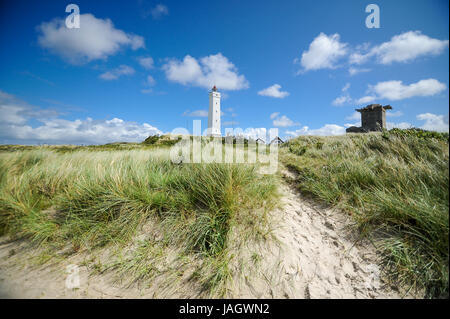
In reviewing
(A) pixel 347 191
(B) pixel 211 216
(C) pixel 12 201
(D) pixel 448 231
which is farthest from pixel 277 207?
(C) pixel 12 201

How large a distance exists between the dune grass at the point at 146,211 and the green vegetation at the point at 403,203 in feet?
4.27

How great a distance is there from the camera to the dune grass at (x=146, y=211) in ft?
7.67

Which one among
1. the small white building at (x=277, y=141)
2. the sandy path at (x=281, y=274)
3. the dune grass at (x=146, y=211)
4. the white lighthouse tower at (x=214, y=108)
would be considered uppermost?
the white lighthouse tower at (x=214, y=108)

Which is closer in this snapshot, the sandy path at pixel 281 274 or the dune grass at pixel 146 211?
the sandy path at pixel 281 274

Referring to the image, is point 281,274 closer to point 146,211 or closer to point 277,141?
point 146,211

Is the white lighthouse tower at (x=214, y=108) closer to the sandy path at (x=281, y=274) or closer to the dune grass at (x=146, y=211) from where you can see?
the dune grass at (x=146, y=211)

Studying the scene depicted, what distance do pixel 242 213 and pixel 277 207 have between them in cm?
73

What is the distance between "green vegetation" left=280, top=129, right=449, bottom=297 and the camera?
181 centimetres

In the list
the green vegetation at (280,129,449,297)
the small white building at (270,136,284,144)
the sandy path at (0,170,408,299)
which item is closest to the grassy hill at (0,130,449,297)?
the green vegetation at (280,129,449,297)

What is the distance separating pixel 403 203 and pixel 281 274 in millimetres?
1932

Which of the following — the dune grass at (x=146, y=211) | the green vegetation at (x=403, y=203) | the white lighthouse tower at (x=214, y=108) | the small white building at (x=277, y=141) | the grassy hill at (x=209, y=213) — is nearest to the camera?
the green vegetation at (x=403, y=203)

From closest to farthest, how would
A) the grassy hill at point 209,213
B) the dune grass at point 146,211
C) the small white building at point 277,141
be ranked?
1. the grassy hill at point 209,213
2. the dune grass at point 146,211
3. the small white building at point 277,141

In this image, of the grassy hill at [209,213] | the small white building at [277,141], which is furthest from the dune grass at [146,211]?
the small white building at [277,141]

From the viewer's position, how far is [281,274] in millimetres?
2043
